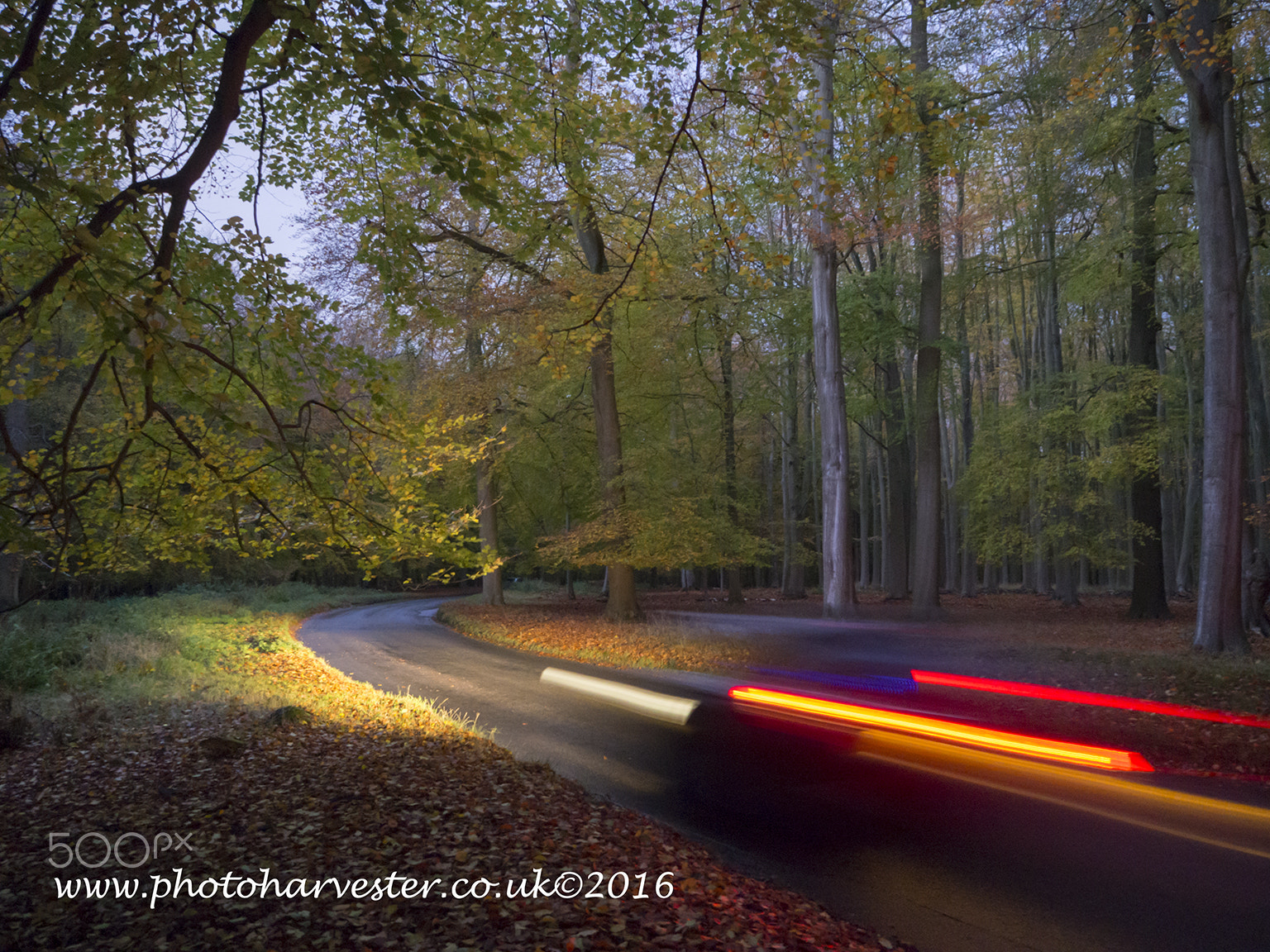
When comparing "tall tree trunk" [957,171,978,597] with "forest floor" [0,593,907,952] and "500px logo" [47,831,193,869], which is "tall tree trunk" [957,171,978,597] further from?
"500px logo" [47,831,193,869]

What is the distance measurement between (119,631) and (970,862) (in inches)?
639

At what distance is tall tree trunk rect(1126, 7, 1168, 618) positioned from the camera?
16000 mm

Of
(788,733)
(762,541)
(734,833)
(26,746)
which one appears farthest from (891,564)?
(26,746)

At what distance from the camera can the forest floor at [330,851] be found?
11.9ft

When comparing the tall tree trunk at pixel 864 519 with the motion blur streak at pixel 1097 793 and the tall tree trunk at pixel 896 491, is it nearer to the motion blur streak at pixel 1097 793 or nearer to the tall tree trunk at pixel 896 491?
the tall tree trunk at pixel 896 491

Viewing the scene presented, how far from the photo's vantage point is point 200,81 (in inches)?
Answer: 251

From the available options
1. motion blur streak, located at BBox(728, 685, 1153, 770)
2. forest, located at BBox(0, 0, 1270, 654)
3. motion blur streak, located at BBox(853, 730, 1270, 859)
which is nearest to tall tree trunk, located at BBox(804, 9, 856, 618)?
forest, located at BBox(0, 0, 1270, 654)

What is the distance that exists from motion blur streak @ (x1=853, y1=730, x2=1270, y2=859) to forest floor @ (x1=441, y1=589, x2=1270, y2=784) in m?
1.01

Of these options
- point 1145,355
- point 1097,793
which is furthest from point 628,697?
point 1145,355

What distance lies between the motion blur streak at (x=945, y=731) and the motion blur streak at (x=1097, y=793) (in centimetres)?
30

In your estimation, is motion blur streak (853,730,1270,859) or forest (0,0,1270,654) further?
motion blur streak (853,730,1270,859)

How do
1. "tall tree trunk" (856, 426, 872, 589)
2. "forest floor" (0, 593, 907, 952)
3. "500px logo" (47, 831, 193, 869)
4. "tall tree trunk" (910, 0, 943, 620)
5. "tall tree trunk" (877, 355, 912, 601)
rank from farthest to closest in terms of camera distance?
"tall tree trunk" (856, 426, 872, 589) < "tall tree trunk" (877, 355, 912, 601) < "tall tree trunk" (910, 0, 943, 620) < "500px logo" (47, 831, 193, 869) < "forest floor" (0, 593, 907, 952)

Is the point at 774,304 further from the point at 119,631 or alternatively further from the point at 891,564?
the point at 119,631

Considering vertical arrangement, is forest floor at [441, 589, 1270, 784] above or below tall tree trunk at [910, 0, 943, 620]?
below
